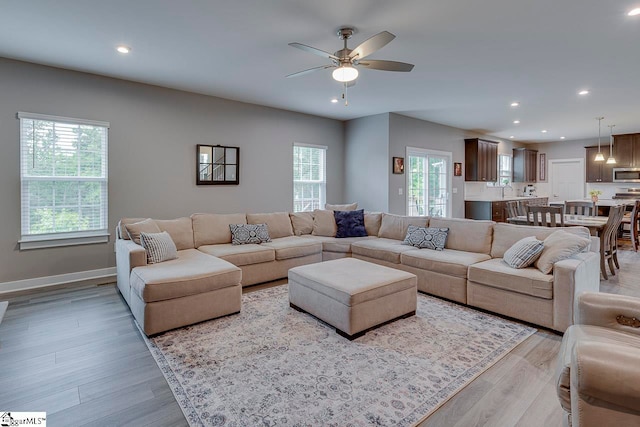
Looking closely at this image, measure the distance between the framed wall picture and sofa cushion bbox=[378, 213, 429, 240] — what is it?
1641mm

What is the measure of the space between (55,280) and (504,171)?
10811mm

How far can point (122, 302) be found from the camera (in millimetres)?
3680

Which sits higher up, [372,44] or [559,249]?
[372,44]

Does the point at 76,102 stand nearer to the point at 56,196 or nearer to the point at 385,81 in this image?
the point at 56,196

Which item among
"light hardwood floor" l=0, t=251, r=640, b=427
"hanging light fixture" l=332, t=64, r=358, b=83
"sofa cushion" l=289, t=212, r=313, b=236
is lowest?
"light hardwood floor" l=0, t=251, r=640, b=427

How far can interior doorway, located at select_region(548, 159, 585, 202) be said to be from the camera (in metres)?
9.91

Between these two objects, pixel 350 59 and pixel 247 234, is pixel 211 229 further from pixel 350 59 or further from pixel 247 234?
pixel 350 59

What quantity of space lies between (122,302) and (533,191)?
38.0 feet

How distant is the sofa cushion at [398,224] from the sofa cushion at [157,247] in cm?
305

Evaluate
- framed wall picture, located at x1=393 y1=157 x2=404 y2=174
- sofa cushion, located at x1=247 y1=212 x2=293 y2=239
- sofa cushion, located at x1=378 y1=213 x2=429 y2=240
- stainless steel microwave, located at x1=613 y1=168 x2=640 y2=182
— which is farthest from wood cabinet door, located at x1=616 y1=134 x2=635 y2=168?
sofa cushion, located at x1=247 y1=212 x2=293 y2=239

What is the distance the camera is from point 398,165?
6.67 m

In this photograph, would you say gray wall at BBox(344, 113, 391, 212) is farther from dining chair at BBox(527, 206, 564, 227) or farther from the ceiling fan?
the ceiling fan

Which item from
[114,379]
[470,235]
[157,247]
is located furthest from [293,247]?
[114,379]

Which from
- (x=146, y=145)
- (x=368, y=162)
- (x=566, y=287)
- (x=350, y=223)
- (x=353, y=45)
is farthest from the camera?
(x=368, y=162)
